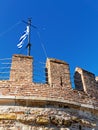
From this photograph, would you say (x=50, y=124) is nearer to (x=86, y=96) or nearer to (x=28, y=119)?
(x=28, y=119)

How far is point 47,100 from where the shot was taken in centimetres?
619

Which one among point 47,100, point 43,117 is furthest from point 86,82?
point 43,117

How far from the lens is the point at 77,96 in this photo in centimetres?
681

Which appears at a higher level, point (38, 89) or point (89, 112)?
point (38, 89)

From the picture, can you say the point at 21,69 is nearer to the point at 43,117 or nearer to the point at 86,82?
the point at 43,117

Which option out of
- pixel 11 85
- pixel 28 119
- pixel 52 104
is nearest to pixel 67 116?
pixel 52 104

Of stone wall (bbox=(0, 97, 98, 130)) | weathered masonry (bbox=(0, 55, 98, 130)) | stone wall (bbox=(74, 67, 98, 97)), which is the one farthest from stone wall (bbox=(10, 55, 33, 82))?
stone wall (bbox=(74, 67, 98, 97))

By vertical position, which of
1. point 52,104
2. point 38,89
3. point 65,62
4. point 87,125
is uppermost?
point 65,62

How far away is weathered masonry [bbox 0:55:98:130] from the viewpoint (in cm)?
584

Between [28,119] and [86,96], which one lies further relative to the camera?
[86,96]

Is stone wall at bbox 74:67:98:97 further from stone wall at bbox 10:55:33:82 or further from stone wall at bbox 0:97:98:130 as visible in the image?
stone wall at bbox 10:55:33:82

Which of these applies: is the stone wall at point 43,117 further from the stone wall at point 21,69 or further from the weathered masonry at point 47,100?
the stone wall at point 21,69

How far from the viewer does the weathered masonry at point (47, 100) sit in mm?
5844

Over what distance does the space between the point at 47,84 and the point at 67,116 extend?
1100mm
